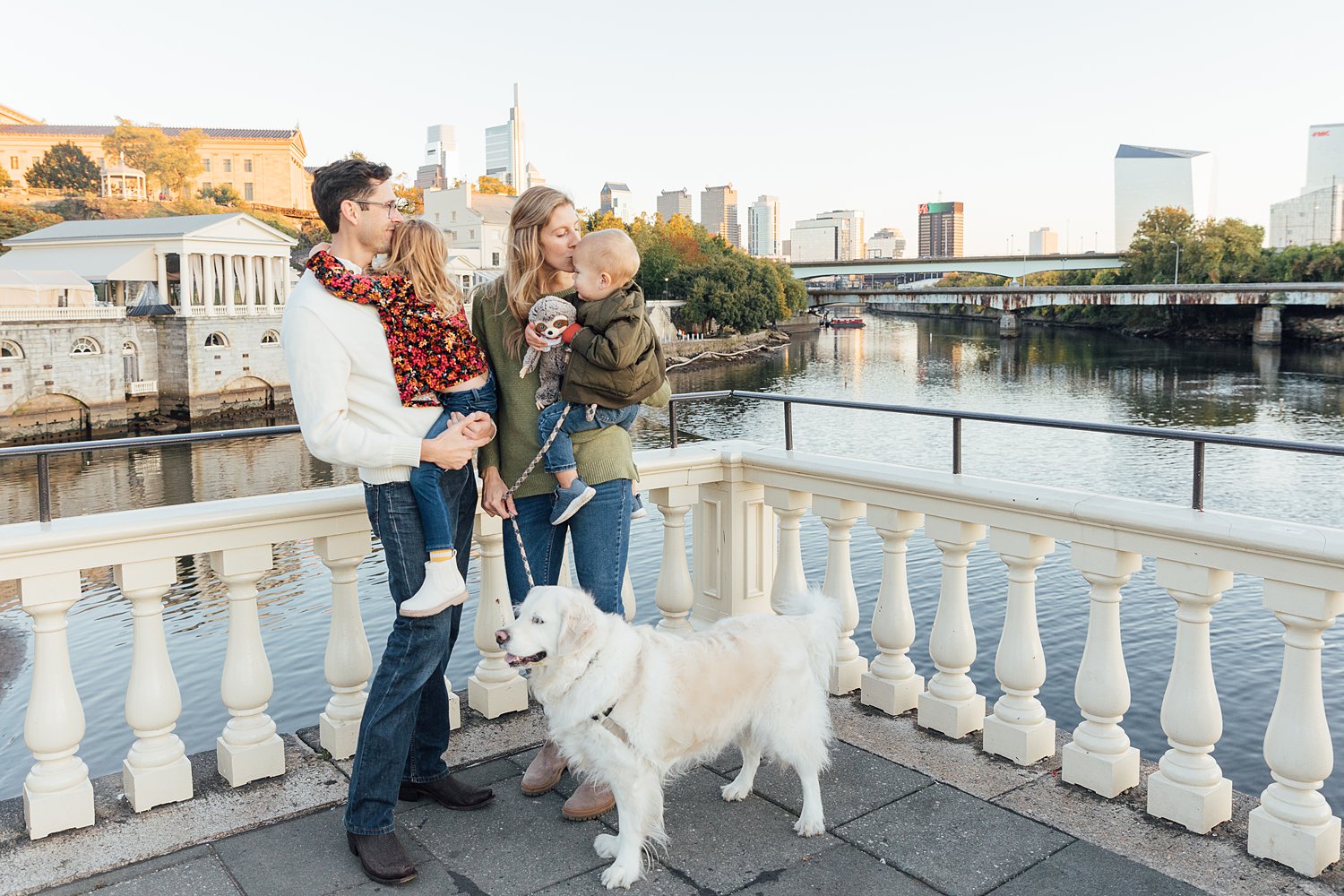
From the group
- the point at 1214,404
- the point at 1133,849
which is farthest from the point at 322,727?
the point at 1214,404

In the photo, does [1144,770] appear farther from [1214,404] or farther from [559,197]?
[1214,404]

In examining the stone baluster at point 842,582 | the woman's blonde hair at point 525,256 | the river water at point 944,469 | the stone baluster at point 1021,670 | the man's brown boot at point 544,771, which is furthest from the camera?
the river water at point 944,469

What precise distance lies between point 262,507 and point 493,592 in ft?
3.38

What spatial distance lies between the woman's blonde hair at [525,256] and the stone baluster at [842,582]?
1.63 metres

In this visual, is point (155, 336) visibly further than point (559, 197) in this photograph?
Yes

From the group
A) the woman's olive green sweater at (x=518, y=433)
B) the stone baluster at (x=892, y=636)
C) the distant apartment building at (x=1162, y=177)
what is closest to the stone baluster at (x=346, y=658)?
the woman's olive green sweater at (x=518, y=433)

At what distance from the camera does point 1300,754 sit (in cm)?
293

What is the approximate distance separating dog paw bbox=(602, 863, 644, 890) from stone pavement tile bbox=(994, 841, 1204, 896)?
99 centimetres

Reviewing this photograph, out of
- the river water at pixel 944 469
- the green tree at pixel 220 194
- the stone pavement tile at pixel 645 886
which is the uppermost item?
the green tree at pixel 220 194

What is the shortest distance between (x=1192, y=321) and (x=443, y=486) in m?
85.7

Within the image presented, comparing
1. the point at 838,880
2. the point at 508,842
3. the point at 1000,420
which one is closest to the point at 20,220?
the point at 508,842

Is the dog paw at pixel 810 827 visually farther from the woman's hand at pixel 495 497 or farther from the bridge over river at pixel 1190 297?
the bridge over river at pixel 1190 297

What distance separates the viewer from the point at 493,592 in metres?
4.16

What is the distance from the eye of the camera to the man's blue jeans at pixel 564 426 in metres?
3.17
